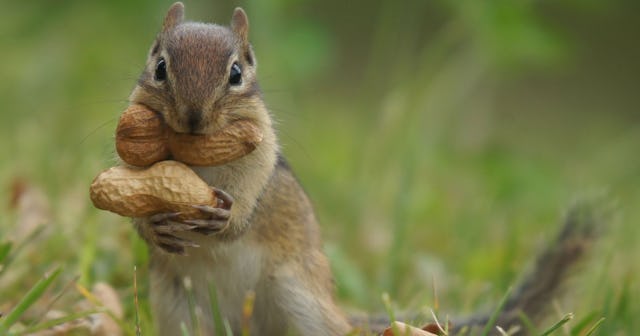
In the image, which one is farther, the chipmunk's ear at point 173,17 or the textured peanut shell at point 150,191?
the chipmunk's ear at point 173,17

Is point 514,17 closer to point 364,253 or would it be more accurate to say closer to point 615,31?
point 364,253

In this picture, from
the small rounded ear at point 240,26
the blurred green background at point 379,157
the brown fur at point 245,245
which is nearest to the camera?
the brown fur at point 245,245

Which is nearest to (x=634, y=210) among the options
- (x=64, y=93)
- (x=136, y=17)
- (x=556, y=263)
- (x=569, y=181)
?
(x=569, y=181)

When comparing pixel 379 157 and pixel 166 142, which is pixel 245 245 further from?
pixel 379 157

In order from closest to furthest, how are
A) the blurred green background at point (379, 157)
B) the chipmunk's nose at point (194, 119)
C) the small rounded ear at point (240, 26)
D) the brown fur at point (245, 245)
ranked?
the chipmunk's nose at point (194, 119)
the brown fur at point (245, 245)
the small rounded ear at point (240, 26)
the blurred green background at point (379, 157)

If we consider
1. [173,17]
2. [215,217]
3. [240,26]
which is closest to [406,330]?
[215,217]

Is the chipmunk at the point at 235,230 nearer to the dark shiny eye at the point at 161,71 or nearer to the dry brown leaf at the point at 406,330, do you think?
the dark shiny eye at the point at 161,71

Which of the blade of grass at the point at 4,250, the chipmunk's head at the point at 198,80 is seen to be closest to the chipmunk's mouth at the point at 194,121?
the chipmunk's head at the point at 198,80

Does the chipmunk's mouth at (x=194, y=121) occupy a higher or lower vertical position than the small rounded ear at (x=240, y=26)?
lower
